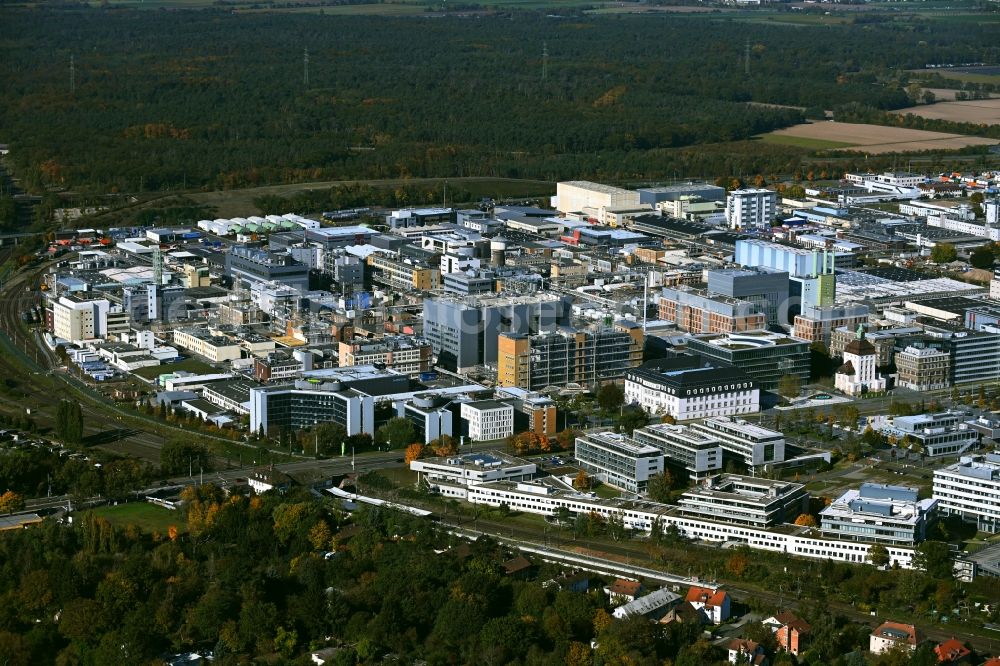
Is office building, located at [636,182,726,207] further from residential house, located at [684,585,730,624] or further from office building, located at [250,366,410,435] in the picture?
Result: residential house, located at [684,585,730,624]

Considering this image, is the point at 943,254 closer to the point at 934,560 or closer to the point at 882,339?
the point at 882,339

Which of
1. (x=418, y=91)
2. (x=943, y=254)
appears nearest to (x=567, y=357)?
(x=943, y=254)

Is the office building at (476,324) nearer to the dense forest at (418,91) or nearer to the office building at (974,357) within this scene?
the office building at (974,357)

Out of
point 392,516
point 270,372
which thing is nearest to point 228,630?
point 392,516

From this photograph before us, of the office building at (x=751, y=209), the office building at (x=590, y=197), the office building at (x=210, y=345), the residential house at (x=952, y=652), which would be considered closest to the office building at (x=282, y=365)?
the office building at (x=210, y=345)

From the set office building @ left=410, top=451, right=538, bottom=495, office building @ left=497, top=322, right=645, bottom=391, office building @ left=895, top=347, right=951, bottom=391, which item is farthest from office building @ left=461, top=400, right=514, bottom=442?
office building @ left=895, top=347, right=951, bottom=391

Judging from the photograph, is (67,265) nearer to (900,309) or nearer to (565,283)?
(565,283)
